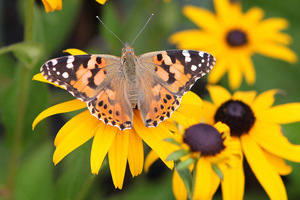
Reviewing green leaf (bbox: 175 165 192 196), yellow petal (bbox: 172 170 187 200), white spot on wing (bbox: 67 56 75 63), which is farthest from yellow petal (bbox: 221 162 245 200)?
white spot on wing (bbox: 67 56 75 63)

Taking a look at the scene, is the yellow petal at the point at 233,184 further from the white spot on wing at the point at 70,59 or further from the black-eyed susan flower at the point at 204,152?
the white spot on wing at the point at 70,59

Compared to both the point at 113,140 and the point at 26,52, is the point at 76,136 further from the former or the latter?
the point at 26,52

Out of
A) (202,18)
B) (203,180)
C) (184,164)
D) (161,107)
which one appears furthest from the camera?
(202,18)

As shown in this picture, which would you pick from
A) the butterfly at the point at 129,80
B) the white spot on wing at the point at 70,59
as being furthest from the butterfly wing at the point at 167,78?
the white spot on wing at the point at 70,59

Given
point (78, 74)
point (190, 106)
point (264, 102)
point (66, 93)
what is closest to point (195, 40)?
point (66, 93)

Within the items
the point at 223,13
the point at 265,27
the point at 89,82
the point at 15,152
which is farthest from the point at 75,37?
the point at 89,82

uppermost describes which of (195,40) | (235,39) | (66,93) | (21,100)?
(235,39)

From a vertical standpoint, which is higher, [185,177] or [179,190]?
[185,177]
